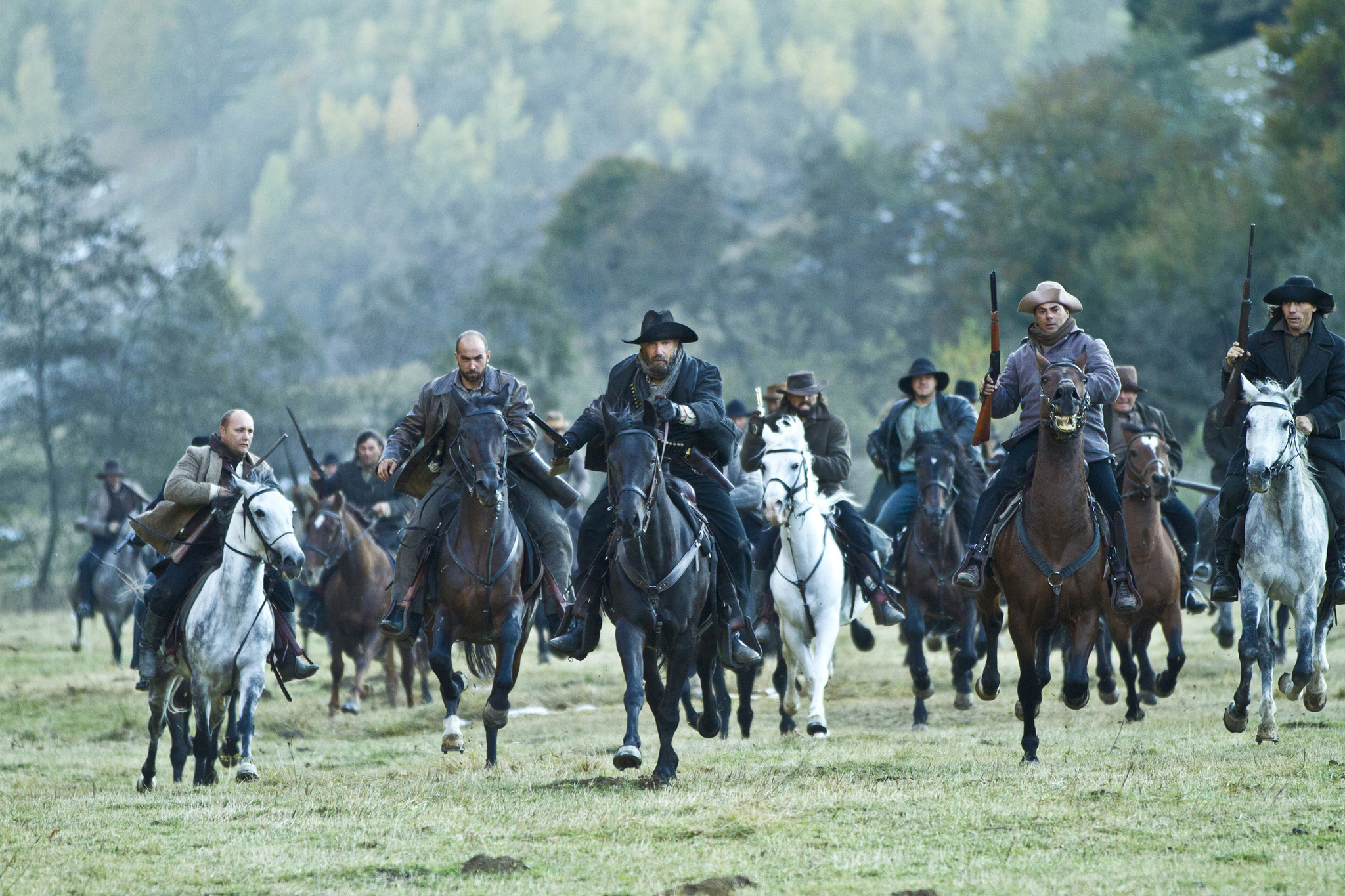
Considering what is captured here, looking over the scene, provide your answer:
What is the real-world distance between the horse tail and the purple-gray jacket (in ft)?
13.9

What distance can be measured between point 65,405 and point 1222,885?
50.7 metres

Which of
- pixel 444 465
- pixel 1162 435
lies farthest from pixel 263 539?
pixel 1162 435

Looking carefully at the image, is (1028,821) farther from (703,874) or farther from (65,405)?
(65,405)

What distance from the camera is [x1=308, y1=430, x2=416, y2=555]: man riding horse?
1930 cm

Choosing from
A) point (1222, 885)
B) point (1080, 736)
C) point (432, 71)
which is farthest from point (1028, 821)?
point (432, 71)

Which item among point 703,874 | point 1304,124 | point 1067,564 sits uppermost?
point 1304,124

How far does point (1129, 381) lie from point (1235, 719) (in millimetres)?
5215

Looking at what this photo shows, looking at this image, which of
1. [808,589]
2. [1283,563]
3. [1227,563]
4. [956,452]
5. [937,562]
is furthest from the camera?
[937,562]

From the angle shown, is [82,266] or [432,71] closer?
[82,266]

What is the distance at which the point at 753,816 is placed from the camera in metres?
9.37

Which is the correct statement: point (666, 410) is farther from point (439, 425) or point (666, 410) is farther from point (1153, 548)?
point (1153, 548)

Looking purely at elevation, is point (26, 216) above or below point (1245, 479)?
above

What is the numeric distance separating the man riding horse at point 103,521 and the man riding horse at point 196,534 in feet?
42.5

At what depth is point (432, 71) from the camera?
197m
